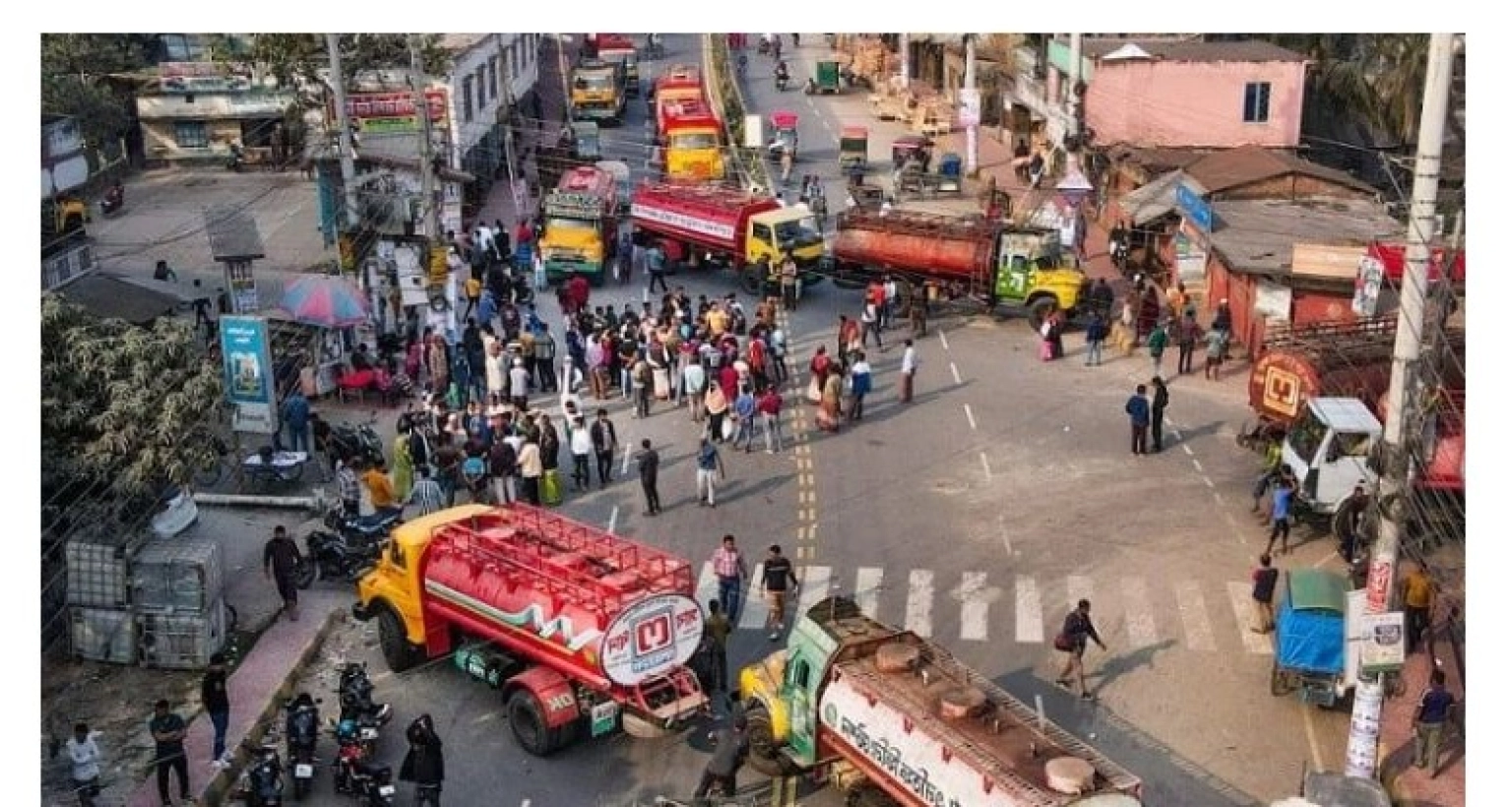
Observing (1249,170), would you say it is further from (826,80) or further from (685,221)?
(826,80)

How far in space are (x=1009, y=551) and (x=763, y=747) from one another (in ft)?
26.6

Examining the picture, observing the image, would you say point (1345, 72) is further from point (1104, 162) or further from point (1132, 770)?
point (1132, 770)

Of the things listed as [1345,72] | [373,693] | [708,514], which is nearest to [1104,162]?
[1345,72]

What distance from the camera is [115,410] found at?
22.8 metres

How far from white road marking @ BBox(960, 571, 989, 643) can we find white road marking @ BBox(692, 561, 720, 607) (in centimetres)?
366

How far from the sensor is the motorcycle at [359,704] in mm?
19797

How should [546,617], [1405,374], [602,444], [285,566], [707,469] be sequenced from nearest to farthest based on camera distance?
[1405,374] → [546,617] → [285,566] → [707,469] → [602,444]

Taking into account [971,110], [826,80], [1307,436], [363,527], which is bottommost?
[363,527]

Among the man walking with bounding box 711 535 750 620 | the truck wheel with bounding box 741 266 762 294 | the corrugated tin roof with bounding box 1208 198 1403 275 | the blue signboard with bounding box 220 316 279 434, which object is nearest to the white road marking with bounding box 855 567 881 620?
the man walking with bounding box 711 535 750 620

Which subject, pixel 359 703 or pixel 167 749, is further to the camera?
pixel 359 703

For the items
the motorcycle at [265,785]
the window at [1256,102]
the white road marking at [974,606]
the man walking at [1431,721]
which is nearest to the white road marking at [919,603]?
the white road marking at [974,606]

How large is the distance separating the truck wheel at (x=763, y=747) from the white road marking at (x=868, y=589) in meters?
4.81

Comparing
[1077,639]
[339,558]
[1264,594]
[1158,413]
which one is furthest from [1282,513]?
[339,558]

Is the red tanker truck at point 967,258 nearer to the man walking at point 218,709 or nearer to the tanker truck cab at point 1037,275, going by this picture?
the tanker truck cab at point 1037,275
